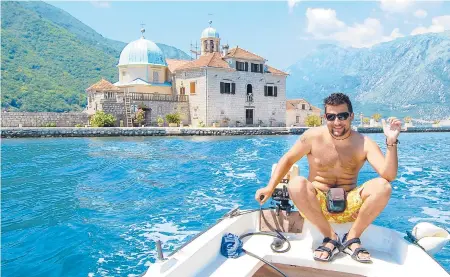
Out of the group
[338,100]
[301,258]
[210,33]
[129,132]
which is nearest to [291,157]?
[338,100]

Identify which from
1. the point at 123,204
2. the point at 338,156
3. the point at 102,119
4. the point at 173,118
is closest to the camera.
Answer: the point at 338,156

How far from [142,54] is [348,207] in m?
39.1

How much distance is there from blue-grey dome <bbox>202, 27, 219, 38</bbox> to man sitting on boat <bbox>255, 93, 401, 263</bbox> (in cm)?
4516

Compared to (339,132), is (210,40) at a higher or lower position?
higher

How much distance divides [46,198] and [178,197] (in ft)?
9.90

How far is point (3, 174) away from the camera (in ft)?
40.3

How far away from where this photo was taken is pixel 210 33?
47.4 meters

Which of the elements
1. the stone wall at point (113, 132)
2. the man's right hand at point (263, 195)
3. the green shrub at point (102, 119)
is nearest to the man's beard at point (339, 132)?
the man's right hand at point (263, 195)

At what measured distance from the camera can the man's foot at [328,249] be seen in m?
3.37

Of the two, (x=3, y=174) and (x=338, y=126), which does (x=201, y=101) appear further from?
(x=338, y=126)

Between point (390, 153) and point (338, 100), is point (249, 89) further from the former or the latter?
point (390, 153)

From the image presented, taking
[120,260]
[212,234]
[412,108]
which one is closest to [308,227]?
[212,234]

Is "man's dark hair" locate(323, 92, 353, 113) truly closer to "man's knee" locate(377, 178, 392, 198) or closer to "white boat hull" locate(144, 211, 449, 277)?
"man's knee" locate(377, 178, 392, 198)

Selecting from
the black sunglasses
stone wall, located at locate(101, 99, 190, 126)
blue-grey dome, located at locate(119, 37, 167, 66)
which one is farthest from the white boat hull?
blue-grey dome, located at locate(119, 37, 167, 66)
